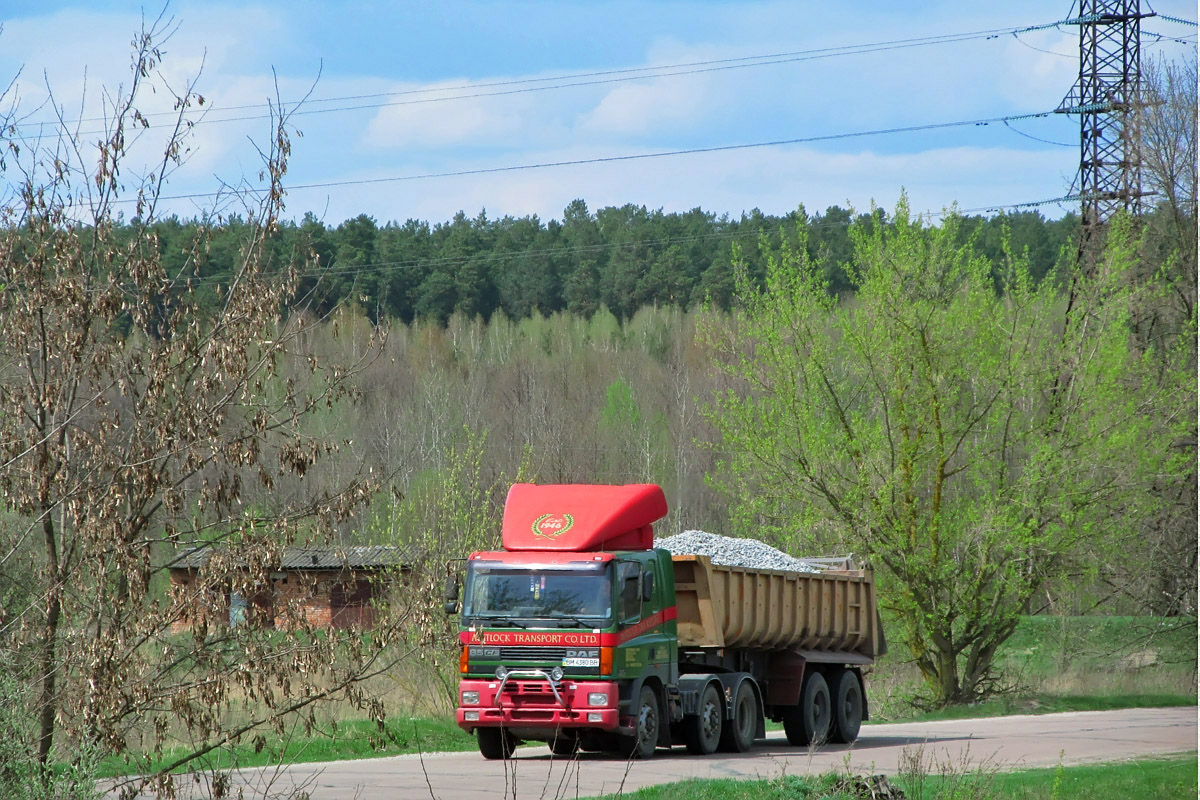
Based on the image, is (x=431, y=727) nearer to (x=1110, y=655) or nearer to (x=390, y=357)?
(x=1110, y=655)

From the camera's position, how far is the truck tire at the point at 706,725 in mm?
17984

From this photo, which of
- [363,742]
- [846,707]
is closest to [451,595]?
[363,742]

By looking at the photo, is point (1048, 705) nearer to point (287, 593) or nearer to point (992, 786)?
point (992, 786)

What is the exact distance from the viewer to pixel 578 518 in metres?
17.5

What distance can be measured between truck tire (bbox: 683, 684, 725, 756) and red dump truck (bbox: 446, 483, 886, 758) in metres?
0.02

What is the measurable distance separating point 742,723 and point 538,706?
3.48m

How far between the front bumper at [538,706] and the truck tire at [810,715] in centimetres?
462

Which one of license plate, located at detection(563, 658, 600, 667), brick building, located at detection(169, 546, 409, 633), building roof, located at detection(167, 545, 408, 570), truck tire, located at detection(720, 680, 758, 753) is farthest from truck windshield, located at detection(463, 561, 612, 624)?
brick building, located at detection(169, 546, 409, 633)

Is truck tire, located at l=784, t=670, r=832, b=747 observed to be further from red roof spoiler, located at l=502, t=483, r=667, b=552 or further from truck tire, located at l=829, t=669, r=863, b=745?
red roof spoiler, located at l=502, t=483, r=667, b=552

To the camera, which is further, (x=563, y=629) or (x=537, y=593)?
(x=537, y=593)

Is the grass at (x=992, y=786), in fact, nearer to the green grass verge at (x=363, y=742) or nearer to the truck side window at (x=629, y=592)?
the green grass verge at (x=363, y=742)

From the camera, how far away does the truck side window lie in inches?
665

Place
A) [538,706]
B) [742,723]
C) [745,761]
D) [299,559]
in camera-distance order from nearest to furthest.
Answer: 1. [299,559]
2. [538,706]
3. [745,761]
4. [742,723]

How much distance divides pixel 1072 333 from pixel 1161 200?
1080cm
